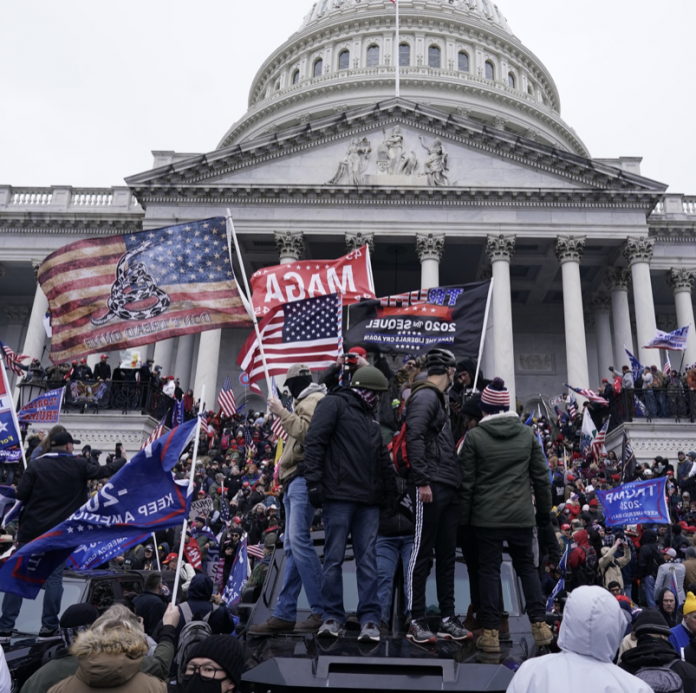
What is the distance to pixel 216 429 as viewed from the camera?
86.3 feet

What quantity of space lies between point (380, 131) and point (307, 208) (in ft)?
16.4

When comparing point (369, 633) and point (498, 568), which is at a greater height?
point (498, 568)

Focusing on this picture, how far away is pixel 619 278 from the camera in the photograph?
112ft

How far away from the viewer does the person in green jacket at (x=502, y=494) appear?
572cm

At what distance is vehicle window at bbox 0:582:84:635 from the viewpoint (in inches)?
279

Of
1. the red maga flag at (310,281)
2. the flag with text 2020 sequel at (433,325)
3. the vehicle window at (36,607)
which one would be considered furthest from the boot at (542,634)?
the red maga flag at (310,281)

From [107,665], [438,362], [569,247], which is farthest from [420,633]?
[569,247]

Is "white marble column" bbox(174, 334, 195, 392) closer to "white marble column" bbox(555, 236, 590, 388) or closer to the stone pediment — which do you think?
the stone pediment

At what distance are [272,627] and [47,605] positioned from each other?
248 cm

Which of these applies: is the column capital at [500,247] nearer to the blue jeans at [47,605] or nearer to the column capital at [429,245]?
the column capital at [429,245]

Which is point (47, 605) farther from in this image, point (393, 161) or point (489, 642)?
point (393, 161)

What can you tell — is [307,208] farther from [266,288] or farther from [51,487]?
[51,487]

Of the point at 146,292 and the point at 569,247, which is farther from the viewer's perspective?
the point at 569,247

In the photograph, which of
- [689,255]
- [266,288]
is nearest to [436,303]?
[266,288]
